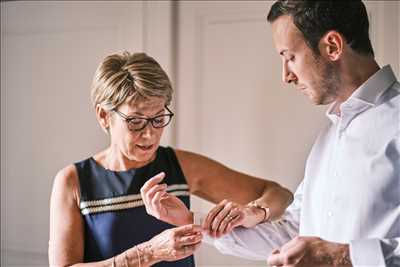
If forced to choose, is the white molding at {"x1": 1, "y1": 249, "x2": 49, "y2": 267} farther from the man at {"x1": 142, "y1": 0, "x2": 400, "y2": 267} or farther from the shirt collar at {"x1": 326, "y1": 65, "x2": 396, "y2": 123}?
the shirt collar at {"x1": 326, "y1": 65, "x2": 396, "y2": 123}

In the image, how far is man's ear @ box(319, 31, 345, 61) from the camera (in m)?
1.13

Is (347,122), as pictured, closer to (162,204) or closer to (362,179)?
(362,179)

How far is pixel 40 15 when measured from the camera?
91.7 inches

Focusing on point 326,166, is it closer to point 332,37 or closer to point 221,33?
point 332,37

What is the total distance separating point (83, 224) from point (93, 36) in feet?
2.92

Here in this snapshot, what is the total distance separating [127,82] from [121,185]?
29 centimetres

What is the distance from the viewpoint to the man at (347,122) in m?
1.12

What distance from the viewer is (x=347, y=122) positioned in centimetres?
125

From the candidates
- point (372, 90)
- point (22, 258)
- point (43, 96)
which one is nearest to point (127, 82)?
point (372, 90)

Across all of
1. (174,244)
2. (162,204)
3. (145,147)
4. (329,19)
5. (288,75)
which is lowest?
(174,244)

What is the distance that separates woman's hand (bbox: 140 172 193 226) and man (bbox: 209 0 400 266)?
0.32 m

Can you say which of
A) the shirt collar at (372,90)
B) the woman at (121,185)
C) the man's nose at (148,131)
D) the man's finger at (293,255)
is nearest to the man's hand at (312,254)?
the man's finger at (293,255)

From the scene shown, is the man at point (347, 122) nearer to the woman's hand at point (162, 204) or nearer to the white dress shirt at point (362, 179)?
the white dress shirt at point (362, 179)

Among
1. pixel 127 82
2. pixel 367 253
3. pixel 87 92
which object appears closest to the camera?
pixel 367 253
